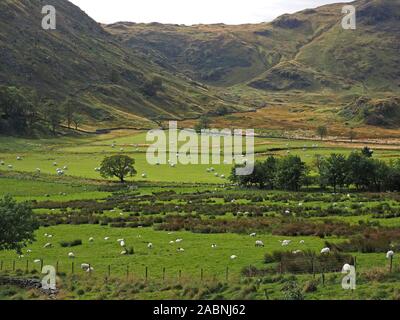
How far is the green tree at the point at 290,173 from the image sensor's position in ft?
269

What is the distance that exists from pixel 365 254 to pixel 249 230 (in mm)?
14364

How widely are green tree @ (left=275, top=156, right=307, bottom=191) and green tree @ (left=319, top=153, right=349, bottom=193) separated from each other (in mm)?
3436

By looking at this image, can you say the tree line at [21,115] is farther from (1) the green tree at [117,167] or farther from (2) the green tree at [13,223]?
(2) the green tree at [13,223]

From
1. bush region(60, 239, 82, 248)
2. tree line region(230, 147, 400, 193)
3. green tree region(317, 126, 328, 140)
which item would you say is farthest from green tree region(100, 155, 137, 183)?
green tree region(317, 126, 328, 140)

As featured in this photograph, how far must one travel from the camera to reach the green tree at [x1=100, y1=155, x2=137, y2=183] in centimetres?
9144

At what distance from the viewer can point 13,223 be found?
39.2 meters

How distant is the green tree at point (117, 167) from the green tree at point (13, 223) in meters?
50.2

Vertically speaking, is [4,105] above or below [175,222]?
above

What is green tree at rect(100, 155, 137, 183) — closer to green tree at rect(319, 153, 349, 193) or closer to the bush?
green tree at rect(319, 153, 349, 193)

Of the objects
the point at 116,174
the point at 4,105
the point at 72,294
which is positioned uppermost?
Answer: the point at 4,105

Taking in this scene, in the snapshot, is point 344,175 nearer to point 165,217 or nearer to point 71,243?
point 165,217

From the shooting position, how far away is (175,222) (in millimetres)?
55969
